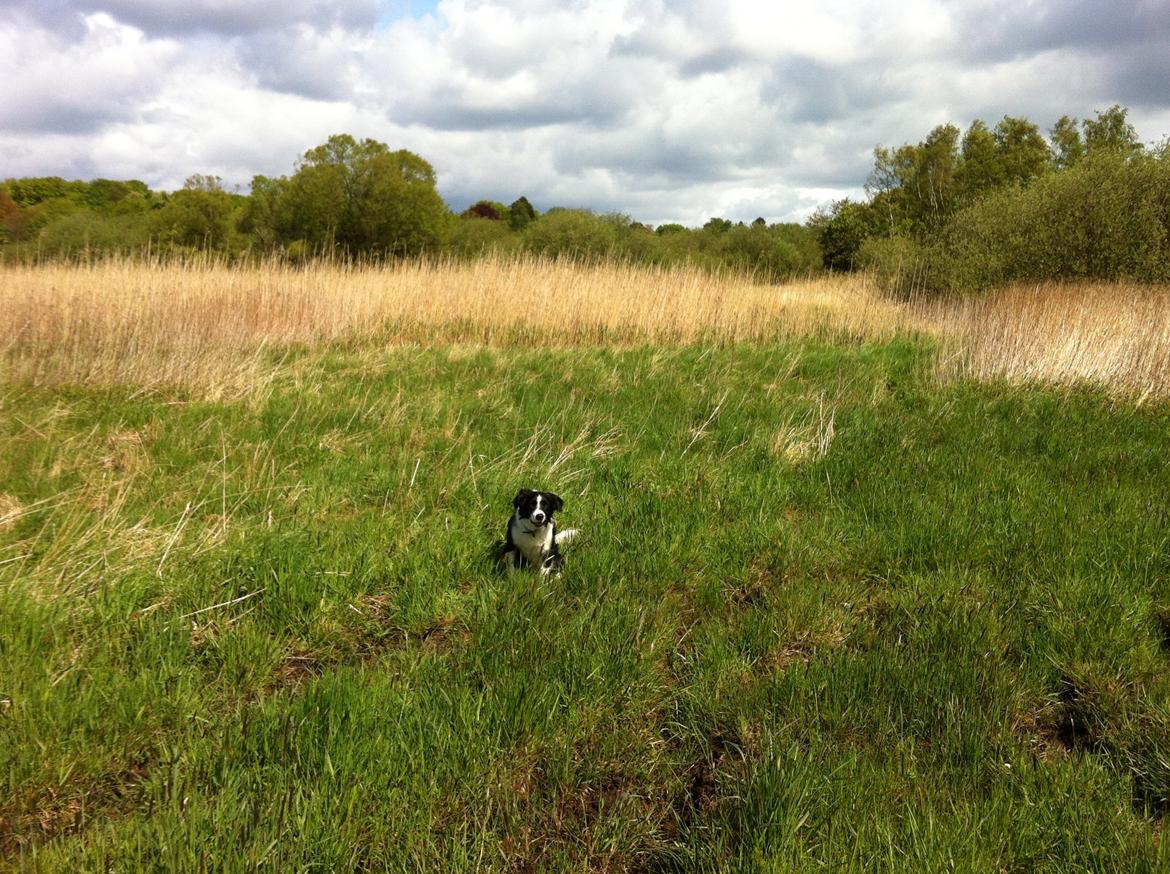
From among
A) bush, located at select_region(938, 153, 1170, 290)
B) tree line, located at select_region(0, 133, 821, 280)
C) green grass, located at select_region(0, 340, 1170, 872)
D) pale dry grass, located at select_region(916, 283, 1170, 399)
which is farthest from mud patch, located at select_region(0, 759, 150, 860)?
tree line, located at select_region(0, 133, 821, 280)

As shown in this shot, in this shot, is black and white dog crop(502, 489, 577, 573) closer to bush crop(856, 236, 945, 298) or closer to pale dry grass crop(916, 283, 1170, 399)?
pale dry grass crop(916, 283, 1170, 399)

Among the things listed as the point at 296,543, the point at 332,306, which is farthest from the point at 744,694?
the point at 332,306

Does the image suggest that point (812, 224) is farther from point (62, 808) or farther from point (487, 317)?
point (62, 808)

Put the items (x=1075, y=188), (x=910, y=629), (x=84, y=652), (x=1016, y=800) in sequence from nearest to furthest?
(x=1016, y=800)
(x=84, y=652)
(x=910, y=629)
(x=1075, y=188)

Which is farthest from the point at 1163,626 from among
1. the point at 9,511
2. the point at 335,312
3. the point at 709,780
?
the point at 335,312

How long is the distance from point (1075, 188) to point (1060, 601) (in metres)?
16.3

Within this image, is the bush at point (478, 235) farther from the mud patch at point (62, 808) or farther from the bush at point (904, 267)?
the mud patch at point (62, 808)

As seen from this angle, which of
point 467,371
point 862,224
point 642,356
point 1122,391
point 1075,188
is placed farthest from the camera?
A: point 862,224

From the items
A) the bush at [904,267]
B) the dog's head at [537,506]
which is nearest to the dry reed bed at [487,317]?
the bush at [904,267]

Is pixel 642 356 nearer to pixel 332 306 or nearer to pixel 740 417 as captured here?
pixel 740 417

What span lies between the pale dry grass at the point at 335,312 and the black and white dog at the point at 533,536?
13.8 feet

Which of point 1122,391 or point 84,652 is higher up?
point 1122,391

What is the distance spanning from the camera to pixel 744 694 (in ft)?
8.51

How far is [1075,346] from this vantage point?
830 cm
